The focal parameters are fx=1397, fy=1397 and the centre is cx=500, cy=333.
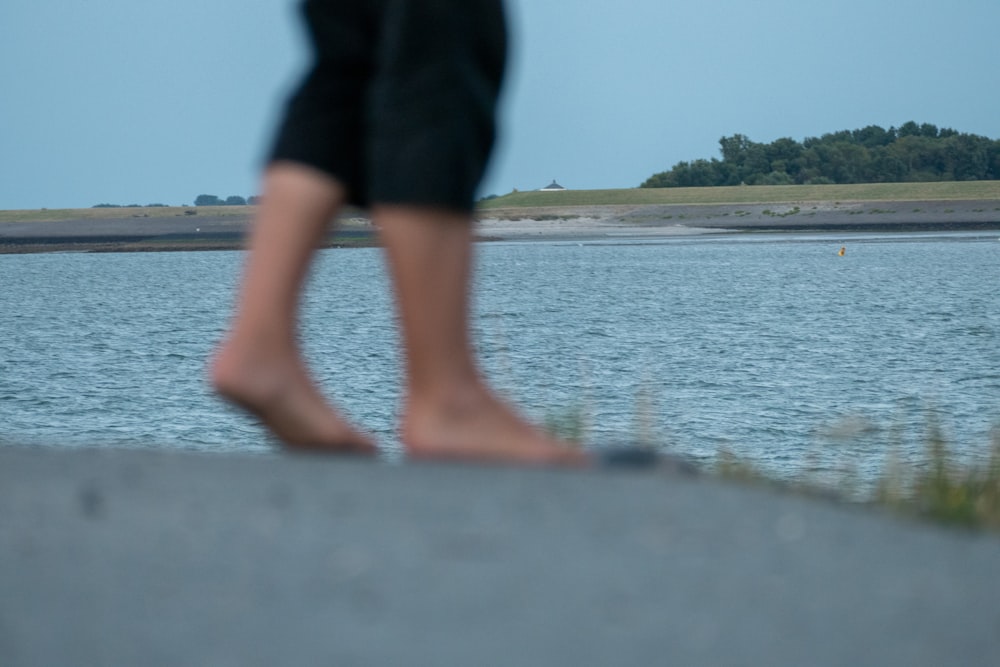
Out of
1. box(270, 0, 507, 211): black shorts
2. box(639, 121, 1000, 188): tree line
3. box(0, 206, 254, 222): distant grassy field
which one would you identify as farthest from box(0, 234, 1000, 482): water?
box(639, 121, 1000, 188): tree line

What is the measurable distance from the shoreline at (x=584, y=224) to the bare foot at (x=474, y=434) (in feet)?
269

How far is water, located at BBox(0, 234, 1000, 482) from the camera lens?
1510 centimetres

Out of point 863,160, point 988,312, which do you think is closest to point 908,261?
point 988,312

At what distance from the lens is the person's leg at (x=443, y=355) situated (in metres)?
2.38

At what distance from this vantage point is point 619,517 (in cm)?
195

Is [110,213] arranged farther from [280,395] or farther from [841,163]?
[280,395]

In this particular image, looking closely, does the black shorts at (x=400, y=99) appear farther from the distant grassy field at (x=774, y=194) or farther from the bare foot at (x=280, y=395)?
the distant grassy field at (x=774, y=194)

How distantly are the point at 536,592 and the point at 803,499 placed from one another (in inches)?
29.6

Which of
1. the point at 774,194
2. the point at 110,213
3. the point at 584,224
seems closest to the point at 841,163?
the point at 774,194

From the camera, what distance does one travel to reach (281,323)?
245cm

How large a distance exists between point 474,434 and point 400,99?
60 cm

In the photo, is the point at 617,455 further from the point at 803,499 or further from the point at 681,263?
the point at 681,263

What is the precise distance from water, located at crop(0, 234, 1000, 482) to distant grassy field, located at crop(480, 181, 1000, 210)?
29767 mm

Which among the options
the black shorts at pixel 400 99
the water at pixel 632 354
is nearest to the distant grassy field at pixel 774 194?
the water at pixel 632 354
